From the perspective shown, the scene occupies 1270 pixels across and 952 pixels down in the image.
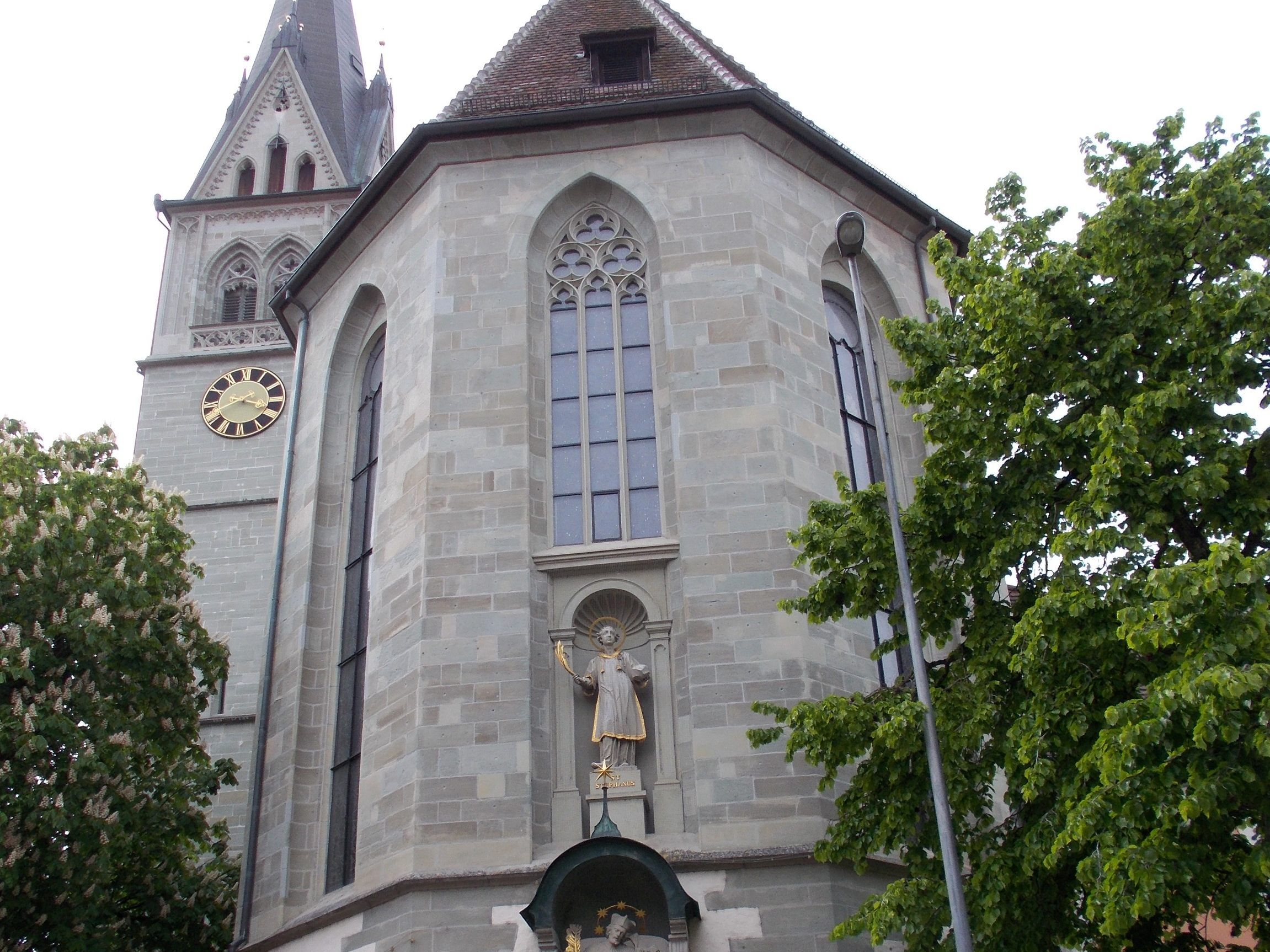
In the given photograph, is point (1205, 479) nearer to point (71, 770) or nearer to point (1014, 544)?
point (1014, 544)

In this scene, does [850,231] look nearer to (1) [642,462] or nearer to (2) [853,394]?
(1) [642,462]

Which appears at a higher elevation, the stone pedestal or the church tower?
the church tower

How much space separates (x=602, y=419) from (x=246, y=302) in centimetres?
1891

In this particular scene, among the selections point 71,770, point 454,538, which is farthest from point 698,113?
point 71,770

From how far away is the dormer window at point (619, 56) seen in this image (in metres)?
19.2

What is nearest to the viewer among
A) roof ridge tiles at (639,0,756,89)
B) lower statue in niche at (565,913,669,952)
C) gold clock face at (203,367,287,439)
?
lower statue in niche at (565,913,669,952)

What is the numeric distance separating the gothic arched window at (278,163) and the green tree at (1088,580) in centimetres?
2560

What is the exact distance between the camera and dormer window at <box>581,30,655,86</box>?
1920cm

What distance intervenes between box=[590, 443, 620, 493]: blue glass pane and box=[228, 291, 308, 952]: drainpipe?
4795mm

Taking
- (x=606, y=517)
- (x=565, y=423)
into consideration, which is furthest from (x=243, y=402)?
(x=606, y=517)

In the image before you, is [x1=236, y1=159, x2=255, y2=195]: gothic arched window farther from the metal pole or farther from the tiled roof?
the metal pole

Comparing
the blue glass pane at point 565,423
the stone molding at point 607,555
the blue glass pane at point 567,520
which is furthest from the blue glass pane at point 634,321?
the stone molding at point 607,555

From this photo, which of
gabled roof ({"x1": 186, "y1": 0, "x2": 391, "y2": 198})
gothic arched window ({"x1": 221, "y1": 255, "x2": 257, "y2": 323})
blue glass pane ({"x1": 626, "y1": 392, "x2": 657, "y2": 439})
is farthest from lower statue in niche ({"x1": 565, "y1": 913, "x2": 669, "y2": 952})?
gabled roof ({"x1": 186, "y1": 0, "x2": 391, "y2": 198})

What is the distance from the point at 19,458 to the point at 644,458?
298 inches
